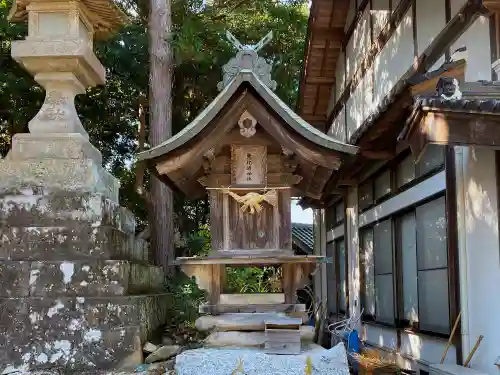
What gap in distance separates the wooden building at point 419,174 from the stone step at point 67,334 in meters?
3.62

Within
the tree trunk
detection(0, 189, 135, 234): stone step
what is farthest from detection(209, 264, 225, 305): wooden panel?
the tree trunk

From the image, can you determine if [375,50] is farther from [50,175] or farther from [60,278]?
[60,278]

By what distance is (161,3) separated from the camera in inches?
544

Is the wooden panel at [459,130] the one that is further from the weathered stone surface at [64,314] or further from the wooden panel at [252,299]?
the weathered stone surface at [64,314]

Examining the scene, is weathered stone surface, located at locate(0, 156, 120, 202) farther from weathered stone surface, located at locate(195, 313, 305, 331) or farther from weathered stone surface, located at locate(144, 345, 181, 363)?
weathered stone surface, located at locate(195, 313, 305, 331)

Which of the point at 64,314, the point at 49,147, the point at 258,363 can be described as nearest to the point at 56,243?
the point at 64,314

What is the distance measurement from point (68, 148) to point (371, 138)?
186 inches

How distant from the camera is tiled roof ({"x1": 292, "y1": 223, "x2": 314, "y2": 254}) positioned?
21577 mm

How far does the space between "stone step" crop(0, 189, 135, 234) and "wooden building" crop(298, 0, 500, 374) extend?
3.39 meters

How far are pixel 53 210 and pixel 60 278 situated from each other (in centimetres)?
101

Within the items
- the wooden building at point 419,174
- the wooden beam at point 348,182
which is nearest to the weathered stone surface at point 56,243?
the wooden building at point 419,174

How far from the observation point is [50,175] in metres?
8.66

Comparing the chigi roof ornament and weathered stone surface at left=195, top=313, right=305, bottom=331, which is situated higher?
the chigi roof ornament

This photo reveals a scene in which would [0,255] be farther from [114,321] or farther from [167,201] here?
[167,201]
